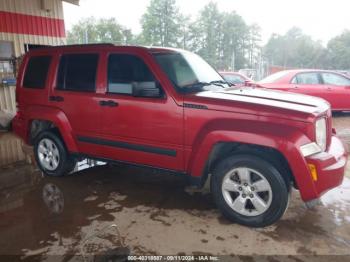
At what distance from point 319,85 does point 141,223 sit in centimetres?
766

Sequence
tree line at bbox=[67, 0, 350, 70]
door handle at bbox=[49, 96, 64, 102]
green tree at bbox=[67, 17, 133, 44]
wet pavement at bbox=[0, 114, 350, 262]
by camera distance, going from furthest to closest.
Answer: green tree at bbox=[67, 17, 133, 44] → tree line at bbox=[67, 0, 350, 70] → door handle at bbox=[49, 96, 64, 102] → wet pavement at bbox=[0, 114, 350, 262]

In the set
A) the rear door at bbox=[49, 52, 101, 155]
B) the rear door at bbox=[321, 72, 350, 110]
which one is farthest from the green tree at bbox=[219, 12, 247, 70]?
the rear door at bbox=[49, 52, 101, 155]

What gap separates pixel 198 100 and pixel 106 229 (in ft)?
5.34

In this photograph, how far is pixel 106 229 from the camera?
3.19m

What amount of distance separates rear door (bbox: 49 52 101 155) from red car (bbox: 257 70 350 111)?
19.6 feet

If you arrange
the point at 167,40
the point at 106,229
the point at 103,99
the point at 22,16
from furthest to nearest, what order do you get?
Answer: the point at 167,40 → the point at 22,16 → the point at 103,99 → the point at 106,229

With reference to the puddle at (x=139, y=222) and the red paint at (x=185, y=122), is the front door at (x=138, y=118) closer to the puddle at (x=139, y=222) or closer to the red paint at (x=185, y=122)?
the red paint at (x=185, y=122)

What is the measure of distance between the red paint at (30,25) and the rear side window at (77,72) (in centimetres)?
592

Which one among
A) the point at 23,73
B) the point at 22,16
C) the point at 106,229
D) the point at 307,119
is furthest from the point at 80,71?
the point at 22,16

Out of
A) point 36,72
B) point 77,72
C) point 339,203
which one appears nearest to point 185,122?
point 77,72

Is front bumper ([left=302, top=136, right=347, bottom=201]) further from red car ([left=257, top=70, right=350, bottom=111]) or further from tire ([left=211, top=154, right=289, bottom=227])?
red car ([left=257, top=70, right=350, bottom=111])

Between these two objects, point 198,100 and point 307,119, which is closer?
point 307,119

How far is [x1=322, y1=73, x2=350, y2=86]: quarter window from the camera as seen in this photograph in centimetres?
908

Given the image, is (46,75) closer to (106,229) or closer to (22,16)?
(106,229)
